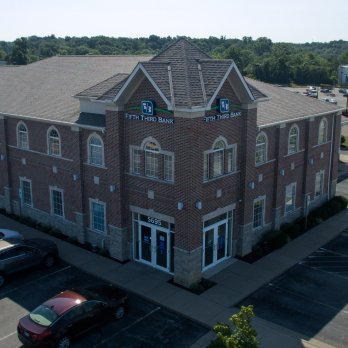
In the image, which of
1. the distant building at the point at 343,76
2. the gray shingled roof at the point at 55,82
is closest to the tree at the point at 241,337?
the gray shingled roof at the point at 55,82

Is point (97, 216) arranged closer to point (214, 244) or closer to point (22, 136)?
point (214, 244)

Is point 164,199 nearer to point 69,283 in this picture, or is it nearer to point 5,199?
point 69,283

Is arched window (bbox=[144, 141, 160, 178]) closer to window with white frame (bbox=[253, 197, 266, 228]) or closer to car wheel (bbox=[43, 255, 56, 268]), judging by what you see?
car wheel (bbox=[43, 255, 56, 268])

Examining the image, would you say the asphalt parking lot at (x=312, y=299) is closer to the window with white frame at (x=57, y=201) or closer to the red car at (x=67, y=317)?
the red car at (x=67, y=317)

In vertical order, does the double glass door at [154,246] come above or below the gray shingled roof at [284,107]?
below

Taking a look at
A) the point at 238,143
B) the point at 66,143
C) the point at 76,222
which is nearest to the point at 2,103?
the point at 66,143

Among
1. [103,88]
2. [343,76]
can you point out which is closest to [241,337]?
[103,88]
